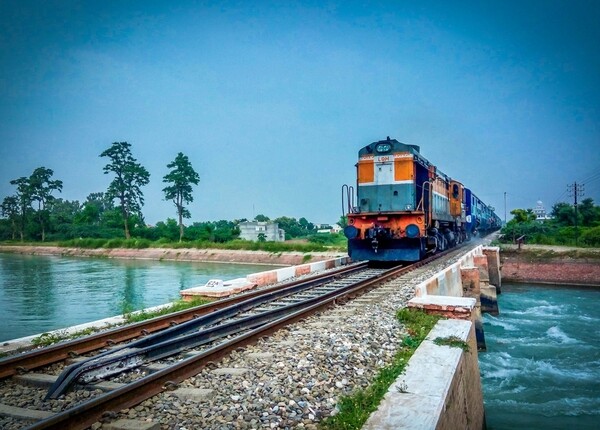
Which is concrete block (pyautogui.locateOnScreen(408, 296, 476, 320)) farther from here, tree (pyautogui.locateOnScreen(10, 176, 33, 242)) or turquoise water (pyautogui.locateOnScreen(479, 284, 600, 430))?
tree (pyautogui.locateOnScreen(10, 176, 33, 242))

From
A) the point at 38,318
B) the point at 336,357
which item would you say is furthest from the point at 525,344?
the point at 38,318

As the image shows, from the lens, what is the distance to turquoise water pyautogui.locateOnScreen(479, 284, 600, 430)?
6.31 m

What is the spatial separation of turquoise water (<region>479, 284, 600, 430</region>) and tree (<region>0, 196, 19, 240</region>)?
52422mm

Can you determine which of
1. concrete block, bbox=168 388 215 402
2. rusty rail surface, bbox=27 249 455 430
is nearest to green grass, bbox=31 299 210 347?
rusty rail surface, bbox=27 249 455 430

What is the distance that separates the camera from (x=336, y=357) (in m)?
4.56

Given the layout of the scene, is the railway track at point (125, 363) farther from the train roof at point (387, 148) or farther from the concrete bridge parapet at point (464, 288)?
the train roof at point (387, 148)

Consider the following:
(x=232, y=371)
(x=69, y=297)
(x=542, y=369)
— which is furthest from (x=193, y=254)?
(x=232, y=371)

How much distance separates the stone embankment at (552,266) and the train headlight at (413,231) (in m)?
15.0

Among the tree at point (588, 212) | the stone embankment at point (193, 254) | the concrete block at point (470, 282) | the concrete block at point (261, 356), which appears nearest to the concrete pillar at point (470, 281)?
the concrete block at point (470, 282)

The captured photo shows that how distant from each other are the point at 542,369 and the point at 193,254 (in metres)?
36.3

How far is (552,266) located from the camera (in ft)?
78.5

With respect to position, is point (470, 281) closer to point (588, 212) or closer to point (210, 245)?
point (210, 245)

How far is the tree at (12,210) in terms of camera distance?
49156 millimetres

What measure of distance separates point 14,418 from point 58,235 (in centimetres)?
6579
